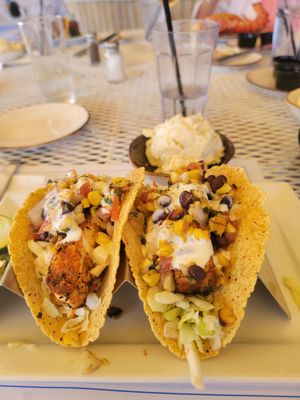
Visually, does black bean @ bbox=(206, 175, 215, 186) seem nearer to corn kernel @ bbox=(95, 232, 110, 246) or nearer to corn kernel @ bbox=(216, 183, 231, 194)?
corn kernel @ bbox=(216, 183, 231, 194)

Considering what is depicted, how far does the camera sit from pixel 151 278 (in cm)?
89

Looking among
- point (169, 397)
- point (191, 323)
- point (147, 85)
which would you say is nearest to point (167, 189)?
point (191, 323)

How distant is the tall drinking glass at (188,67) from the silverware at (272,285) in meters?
1.24

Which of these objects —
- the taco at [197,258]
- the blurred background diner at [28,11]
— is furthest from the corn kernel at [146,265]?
the blurred background diner at [28,11]

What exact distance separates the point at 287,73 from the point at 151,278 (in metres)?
1.69

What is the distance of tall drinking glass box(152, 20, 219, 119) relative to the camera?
192 cm

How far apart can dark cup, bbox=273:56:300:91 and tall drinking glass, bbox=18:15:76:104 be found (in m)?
1.33

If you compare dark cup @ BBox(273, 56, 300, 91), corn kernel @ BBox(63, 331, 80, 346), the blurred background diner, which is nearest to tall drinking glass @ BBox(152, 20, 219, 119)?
dark cup @ BBox(273, 56, 300, 91)

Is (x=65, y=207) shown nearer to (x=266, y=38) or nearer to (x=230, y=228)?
(x=230, y=228)

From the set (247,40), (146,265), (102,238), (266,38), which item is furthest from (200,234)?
(266,38)

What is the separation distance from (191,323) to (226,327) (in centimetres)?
9

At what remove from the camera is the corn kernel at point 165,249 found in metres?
0.90

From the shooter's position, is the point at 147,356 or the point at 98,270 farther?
the point at 98,270

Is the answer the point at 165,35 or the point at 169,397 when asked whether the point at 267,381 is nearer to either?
the point at 169,397
